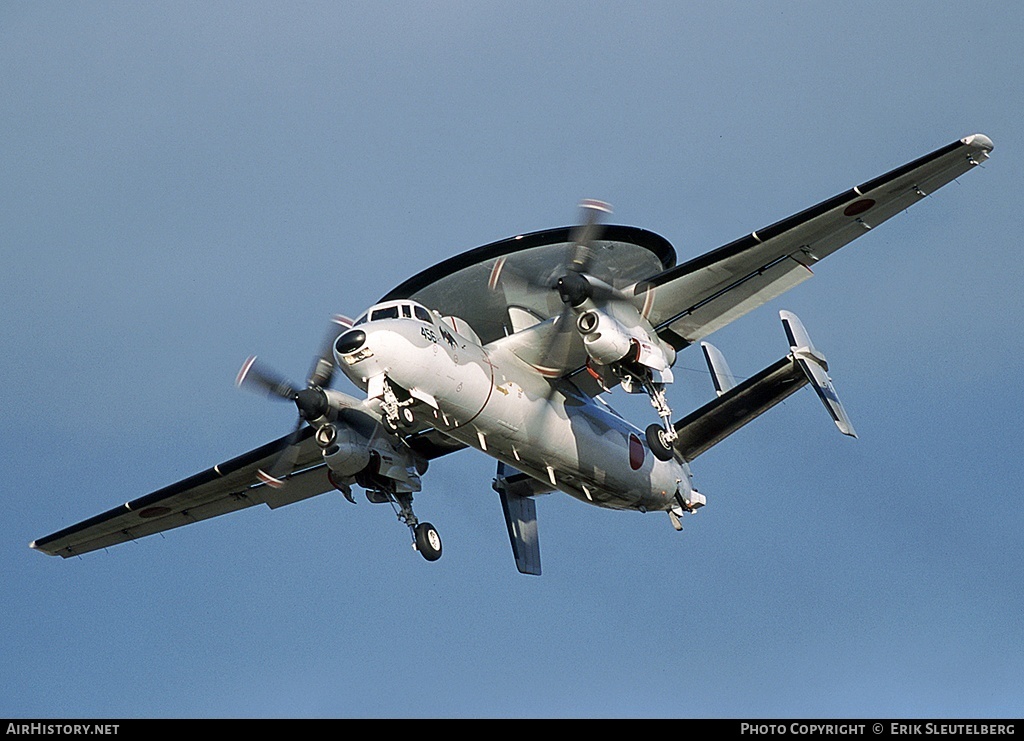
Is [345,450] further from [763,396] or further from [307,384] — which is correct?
[763,396]

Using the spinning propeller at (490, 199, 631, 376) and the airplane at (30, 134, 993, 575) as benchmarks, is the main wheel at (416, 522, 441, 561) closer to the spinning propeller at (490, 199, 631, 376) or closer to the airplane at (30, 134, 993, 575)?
the airplane at (30, 134, 993, 575)

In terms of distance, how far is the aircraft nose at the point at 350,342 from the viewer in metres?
22.0

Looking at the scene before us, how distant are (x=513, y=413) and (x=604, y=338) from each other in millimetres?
2260

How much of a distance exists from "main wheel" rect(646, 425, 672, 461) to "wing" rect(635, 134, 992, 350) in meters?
2.48

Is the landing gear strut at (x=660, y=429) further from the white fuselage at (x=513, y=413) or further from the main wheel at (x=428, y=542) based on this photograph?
the main wheel at (x=428, y=542)

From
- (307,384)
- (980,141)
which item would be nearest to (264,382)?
(307,384)

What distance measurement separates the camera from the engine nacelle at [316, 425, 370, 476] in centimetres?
2547

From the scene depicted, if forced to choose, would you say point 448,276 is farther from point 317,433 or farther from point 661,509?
point 661,509

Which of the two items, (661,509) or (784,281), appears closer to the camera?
(784,281)

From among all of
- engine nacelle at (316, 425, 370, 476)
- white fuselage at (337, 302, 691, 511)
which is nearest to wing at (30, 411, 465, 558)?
engine nacelle at (316, 425, 370, 476)

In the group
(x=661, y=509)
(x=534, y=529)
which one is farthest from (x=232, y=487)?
(x=661, y=509)

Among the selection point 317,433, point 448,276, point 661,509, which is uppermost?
point 448,276
